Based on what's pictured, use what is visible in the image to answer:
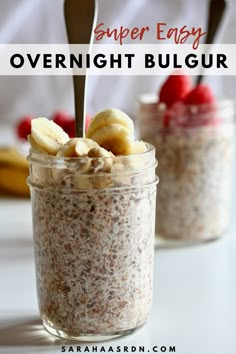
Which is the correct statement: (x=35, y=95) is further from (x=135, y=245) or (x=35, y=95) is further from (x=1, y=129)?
(x=135, y=245)

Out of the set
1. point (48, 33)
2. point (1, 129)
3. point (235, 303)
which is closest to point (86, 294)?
point (235, 303)

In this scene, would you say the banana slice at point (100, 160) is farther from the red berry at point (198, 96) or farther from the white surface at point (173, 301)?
the red berry at point (198, 96)

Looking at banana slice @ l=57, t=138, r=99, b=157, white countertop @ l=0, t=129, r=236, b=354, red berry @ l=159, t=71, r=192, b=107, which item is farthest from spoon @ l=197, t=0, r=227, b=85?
banana slice @ l=57, t=138, r=99, b=157

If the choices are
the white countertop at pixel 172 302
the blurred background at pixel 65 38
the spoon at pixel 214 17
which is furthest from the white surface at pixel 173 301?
the blurred background at pixel 65 38

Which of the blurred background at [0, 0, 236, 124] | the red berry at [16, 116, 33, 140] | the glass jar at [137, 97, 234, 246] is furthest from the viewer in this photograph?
the blurred background at [0, 0, 236, 124]

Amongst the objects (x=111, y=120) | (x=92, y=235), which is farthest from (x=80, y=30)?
(x=92, y=235)

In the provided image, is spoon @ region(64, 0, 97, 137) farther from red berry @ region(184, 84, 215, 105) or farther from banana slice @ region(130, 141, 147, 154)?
red berry @ region(184, 84, 215, 105)
